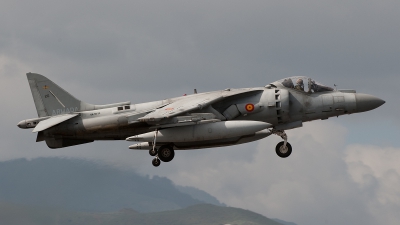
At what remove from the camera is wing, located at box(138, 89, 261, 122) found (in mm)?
28453

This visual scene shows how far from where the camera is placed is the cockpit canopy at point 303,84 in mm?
30484

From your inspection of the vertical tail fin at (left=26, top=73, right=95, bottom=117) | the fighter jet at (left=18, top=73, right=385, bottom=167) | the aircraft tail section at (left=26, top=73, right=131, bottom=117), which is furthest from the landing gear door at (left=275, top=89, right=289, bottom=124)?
the vertical tail fin at (left=26, top=73, right=95, bottom=117)

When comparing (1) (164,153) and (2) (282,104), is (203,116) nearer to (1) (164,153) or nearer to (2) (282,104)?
(1) (164,153)

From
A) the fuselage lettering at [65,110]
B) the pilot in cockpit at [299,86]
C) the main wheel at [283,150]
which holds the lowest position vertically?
the main wheel at [283,150]

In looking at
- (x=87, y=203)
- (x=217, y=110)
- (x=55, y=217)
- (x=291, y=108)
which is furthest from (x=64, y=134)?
(x=87, y=203)

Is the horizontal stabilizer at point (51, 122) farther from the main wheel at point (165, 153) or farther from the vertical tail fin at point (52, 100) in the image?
the main wheel at point (165, 153)

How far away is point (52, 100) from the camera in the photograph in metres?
31.5

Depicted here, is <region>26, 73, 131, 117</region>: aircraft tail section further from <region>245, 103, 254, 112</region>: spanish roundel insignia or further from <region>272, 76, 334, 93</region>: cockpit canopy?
<region>272, 76, 334, 93</region>: cockpit canopy

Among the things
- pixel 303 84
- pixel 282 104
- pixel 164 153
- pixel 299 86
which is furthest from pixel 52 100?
pixel 303 84

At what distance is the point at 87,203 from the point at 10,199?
4668cm

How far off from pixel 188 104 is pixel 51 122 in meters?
5.57

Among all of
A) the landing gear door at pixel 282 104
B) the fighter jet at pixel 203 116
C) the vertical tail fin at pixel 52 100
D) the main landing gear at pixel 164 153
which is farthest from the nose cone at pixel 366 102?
the vertical tail fin at pixel 52 100

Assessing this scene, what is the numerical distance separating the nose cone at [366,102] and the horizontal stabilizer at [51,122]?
11.4 metres

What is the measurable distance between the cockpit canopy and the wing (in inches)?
56.9
